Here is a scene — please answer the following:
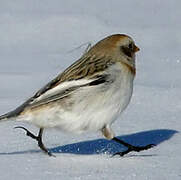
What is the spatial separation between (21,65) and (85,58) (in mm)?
2185

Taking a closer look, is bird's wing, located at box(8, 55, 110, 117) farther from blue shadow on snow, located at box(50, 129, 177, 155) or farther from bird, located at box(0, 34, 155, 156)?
blue shadow on snow, located at box(50, 129, 177, 155)

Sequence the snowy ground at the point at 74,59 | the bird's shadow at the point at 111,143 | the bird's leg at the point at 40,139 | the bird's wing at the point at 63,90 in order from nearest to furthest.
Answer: the snowy ground at the point at 74,59 < the bird's wing at the point at 63,90 < the bird's leg at the point at 40,139 < the bird's shadow at the point at 111,143

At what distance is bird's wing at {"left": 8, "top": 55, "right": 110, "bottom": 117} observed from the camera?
5715 mm

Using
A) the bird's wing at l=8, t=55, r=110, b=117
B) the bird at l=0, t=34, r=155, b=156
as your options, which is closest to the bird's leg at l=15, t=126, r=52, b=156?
the bird at l=0, t=34, r=155, b=156

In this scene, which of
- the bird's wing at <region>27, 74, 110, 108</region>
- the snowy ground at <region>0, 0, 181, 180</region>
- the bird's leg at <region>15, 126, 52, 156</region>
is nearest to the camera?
the snowy ground at <region>0, 0, 181, 180</region>

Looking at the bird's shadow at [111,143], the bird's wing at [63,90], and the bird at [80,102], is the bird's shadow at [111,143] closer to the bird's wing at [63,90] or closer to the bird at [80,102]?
the bird at [80,102]

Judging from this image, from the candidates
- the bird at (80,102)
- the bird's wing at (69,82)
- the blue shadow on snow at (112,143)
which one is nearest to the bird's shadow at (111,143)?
the blue shadow on snow at (112,143)

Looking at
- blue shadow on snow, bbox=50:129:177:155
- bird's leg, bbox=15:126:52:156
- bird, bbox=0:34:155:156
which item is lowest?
blue shadow on snow, bbox=50:129:177:155

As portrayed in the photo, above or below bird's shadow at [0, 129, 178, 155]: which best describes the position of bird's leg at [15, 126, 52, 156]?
above

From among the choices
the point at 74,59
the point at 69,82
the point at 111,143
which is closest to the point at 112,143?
the point at 111,143

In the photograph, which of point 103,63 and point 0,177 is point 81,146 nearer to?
point 103,63

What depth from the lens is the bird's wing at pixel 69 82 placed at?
5.71 metres

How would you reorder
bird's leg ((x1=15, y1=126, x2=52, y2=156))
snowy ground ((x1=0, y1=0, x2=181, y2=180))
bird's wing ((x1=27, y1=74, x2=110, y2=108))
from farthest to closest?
bird's leg ((x1=15, y1=126, x2=52, y2=156)), bird's wing ((x1=27, y1=74, x2=110, y2=108)), snowy ground ((x1=0, y1=0, x2=181, y2=180))

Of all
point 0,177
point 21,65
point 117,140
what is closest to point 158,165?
point 117,140
